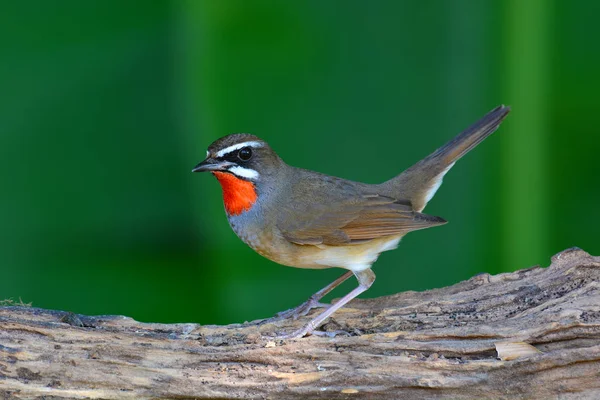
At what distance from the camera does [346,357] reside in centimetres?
427

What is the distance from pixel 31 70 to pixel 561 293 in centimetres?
431

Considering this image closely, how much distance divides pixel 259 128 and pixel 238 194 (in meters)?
0.87

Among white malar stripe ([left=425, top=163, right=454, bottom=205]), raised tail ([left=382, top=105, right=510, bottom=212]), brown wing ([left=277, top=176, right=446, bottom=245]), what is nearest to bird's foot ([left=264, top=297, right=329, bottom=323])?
brown wing ([left=277, top=176, right=446, bottom=245])

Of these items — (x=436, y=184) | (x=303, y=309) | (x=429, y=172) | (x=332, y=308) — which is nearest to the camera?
(x=332, y=308)

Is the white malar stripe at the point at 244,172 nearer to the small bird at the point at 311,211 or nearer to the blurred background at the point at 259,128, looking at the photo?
the small bird at the point at 311,211

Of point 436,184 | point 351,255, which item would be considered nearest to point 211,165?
point 351,255

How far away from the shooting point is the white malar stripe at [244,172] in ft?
16.8

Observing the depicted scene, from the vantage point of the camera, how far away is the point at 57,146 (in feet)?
21.7

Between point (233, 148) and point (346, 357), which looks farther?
point (233, 148)

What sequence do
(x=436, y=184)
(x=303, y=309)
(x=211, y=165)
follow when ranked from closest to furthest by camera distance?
(x=211, y=165) < (x=303, y=309) < (x=436, y=184)

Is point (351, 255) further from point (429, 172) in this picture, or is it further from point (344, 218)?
point (429, 172)

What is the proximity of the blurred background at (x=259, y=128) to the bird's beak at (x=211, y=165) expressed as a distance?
858 millimetres

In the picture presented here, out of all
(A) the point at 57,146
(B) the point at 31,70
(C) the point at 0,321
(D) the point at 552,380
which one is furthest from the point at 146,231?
(D) the point at 552,380

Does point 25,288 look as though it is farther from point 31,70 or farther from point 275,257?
point 275,257
